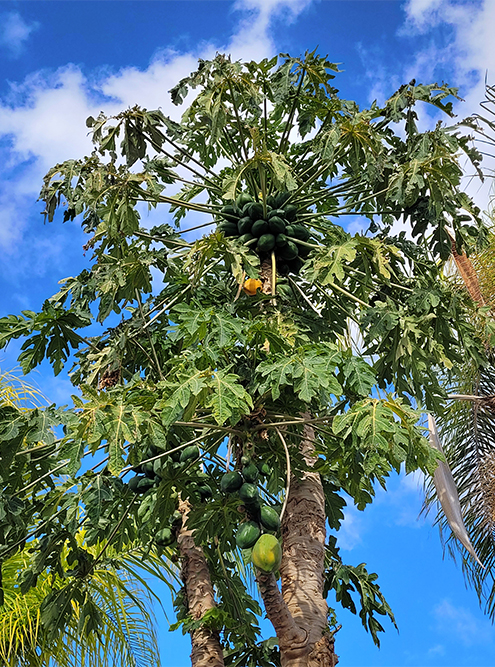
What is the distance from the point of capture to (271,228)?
4062mm

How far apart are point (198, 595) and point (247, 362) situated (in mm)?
1412

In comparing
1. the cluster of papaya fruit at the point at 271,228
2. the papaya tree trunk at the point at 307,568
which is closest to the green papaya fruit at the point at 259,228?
the cluster of papaya fruit at the point at 271,228

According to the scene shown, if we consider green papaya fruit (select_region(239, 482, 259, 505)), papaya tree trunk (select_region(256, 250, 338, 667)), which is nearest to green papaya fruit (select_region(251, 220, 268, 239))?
papaya tree trunk (select_region(256, 250, 338, 667))

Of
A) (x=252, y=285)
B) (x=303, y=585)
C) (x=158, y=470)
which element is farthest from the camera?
(x=252, y=285)

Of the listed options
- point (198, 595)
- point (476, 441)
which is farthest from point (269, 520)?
point (476, 441)

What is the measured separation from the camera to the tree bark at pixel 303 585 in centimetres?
313

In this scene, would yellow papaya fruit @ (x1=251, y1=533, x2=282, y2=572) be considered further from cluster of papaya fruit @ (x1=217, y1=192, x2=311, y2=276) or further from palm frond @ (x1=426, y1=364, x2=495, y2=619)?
palm frond @ (x1=426, y1=364, x2=495, y2=619)

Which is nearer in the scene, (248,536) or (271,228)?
(248,536)

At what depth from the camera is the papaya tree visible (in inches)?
117

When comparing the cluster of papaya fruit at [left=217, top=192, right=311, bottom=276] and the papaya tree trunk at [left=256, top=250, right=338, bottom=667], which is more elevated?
the cluster of papaya fruit at [left=217, top=192, right=311, bottom=276]

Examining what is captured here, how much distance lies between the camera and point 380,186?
4078mm

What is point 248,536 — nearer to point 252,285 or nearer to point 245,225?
point 252,285

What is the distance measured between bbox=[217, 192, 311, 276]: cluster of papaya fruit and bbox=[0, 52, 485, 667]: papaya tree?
1 cm

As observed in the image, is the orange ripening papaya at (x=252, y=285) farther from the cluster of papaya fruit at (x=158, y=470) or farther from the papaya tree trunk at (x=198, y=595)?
the papaya tree trunk at (x=198, y=595)
